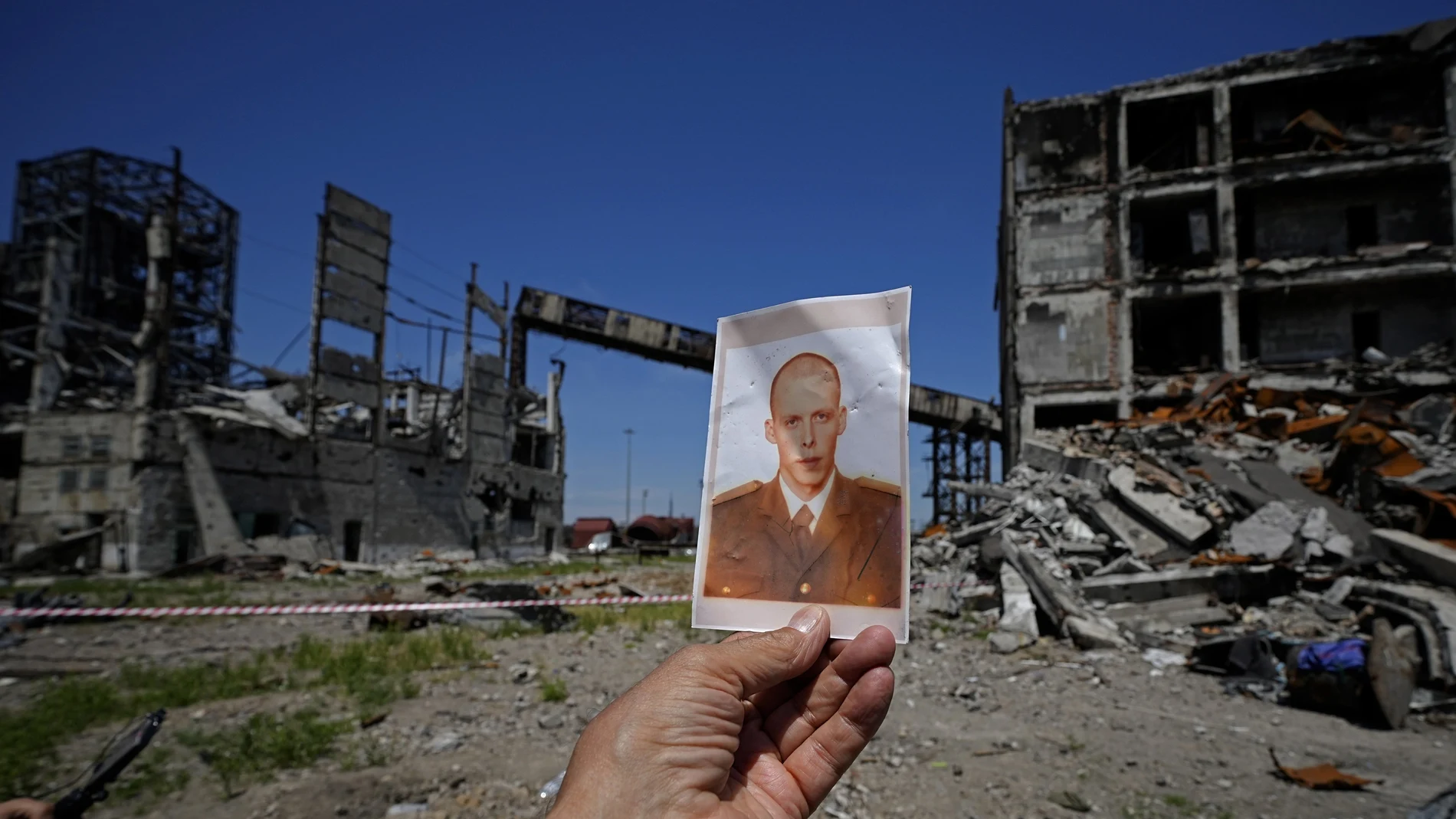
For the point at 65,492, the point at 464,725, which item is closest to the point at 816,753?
the point at 464,725

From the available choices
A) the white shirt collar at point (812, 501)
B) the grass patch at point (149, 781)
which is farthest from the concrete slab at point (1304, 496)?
the grass patch at point (149, 781)

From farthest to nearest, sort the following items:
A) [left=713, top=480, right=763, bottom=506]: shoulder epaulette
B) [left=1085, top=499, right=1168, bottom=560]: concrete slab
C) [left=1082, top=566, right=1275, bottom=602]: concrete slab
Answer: [left=1085, top=499, right=1168, bottom=560]: concrete slab < [left=1082, top=566, right=1275, bottom=602]: concrete slab < [left=713, top=480, right=763, bottom=506]: shoulder epaulette

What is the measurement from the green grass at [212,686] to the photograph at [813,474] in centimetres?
463

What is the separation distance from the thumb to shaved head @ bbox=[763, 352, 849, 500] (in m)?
0.27

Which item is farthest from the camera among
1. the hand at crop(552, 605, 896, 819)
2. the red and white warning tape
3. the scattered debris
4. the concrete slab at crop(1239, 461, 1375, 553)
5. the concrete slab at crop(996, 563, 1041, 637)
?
the concrete slab at crop(1239, 461, 1375, 553)

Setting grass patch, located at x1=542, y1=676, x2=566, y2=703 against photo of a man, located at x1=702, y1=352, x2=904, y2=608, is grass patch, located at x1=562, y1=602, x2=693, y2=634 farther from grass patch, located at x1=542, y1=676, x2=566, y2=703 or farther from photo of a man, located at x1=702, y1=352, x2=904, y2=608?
photo of a man, located at x1=702, y1=352, x2=904, y2=608

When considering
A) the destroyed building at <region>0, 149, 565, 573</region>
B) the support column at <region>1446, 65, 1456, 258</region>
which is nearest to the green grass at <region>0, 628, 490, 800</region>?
the destroyed building at <region>0, 149, 565, 573</region>

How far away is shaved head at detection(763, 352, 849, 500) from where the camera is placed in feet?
5.17

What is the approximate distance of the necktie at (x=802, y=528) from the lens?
5.16ft

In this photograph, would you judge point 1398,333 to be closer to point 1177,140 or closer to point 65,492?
point 1177,140

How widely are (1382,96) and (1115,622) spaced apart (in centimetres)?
2207

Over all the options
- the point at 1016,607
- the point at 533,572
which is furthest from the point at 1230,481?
the point at 533,572

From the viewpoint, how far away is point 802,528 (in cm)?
158

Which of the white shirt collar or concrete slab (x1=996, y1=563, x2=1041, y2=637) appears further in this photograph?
concrete slab (x1=996, y1=563, x2=1041, y2=637)
